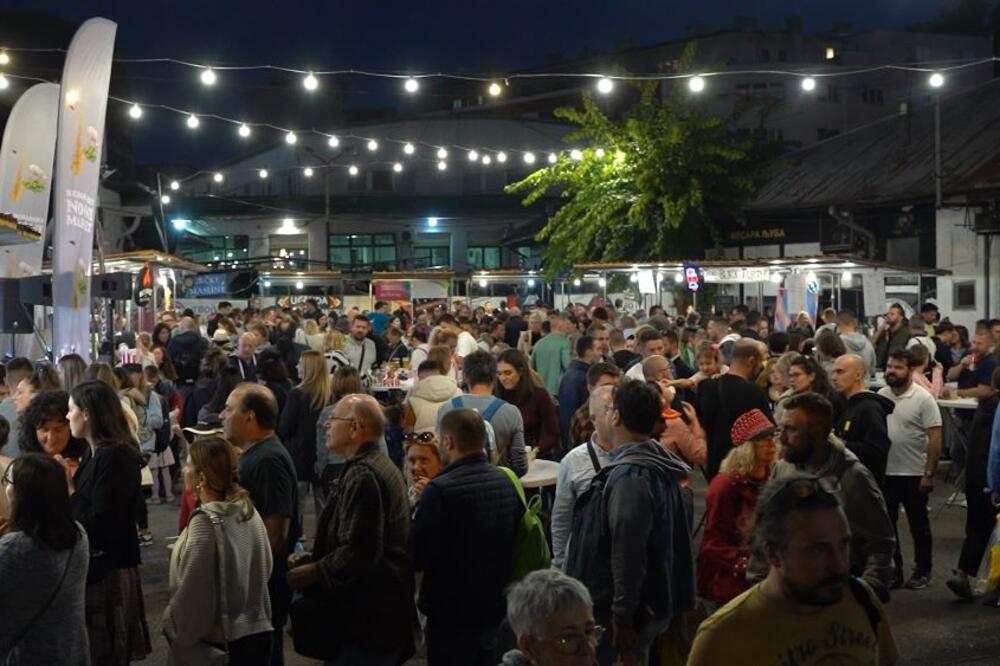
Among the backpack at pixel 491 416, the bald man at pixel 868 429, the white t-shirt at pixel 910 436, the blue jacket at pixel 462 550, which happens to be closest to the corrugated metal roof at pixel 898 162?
the white t-shirt at pixel 910 436

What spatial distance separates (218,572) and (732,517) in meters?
2.28

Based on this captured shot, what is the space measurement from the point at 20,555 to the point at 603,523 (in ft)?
7.38

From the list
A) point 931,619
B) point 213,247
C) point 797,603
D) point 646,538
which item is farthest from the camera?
point 213,247

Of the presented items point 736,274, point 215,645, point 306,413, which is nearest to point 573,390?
point 306,413

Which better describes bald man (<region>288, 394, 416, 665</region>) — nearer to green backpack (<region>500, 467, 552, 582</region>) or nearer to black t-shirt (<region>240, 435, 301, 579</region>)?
green backpack (<region>500, 467, 552, 582</region>)

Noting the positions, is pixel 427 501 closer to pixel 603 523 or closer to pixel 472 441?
pixel 472 441

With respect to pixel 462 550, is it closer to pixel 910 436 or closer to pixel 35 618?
pixel 35 618

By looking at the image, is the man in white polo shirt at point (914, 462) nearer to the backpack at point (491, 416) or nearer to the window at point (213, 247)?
the backpack at point (491, 416)

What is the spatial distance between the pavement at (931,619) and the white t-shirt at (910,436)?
906 millimetres

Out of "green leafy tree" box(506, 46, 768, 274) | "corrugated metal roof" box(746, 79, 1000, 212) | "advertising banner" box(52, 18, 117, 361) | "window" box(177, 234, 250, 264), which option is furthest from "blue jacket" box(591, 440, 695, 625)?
"window" box(177, 234, 250, 264)

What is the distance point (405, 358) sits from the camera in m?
15.6

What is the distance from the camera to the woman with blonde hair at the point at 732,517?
5258mm

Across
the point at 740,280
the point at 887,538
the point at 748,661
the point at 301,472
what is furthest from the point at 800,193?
the point at 748,661

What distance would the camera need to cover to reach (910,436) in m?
8.76
